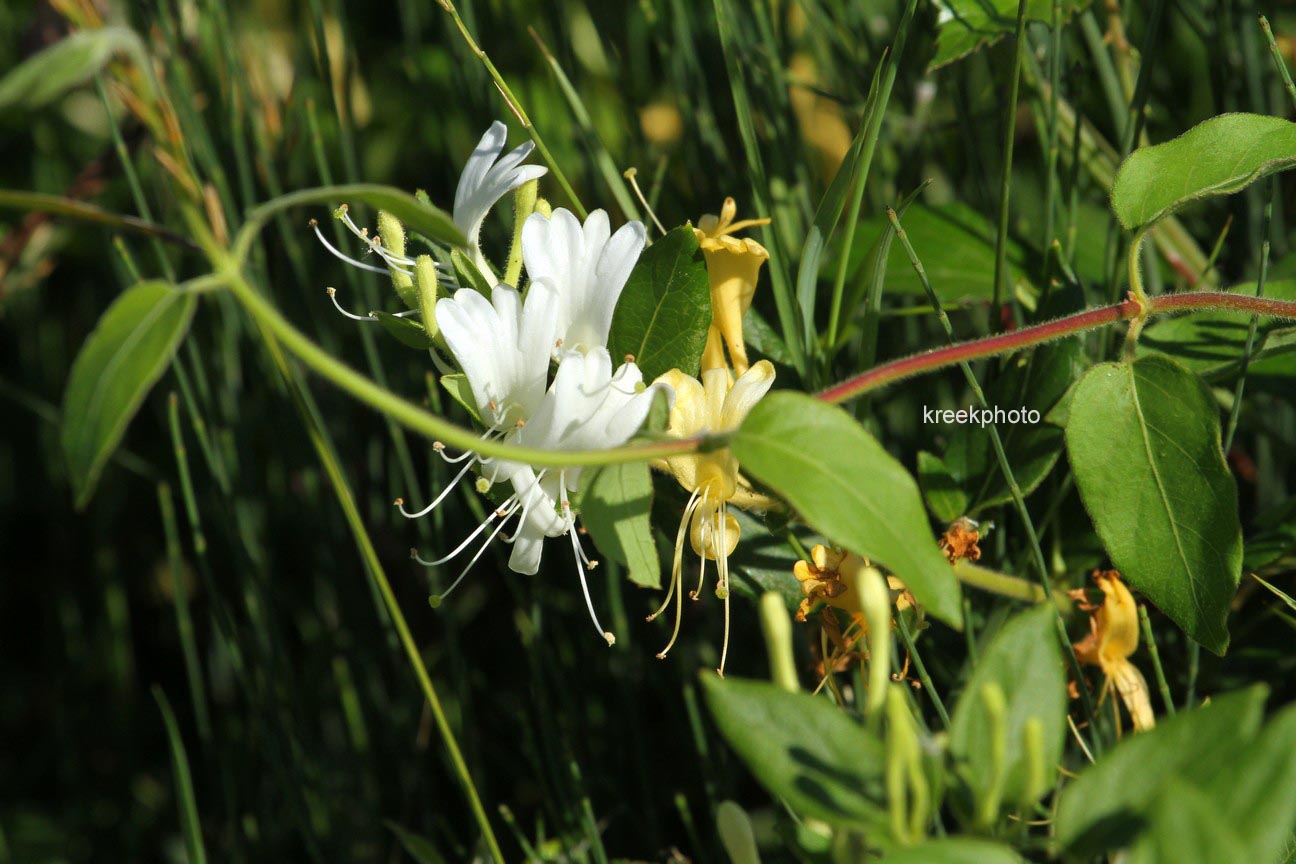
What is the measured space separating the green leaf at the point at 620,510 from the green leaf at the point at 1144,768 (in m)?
0.17

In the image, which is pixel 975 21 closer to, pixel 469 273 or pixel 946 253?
pixel 946 253

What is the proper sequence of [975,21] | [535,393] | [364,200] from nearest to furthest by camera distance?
[364,200], [535,393], [975,21]

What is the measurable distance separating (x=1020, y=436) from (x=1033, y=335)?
0.12 metres

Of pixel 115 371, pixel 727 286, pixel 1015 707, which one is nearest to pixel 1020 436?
pixel 727 286

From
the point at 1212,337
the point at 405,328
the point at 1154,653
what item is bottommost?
the point at 1154,653

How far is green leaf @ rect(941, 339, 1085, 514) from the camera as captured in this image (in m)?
0.52

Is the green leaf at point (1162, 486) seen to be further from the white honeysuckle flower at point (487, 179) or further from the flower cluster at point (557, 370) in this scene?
the white honeysuckle flower at point (487, 179)

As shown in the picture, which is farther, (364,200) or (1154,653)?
(1154,653)

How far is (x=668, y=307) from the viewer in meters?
0.45

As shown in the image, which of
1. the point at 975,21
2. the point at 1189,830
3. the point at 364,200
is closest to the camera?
the point at 1189,830

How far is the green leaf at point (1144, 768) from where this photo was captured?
27cm

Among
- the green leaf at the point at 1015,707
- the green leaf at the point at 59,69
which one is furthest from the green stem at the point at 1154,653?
the green leaf at the point at 59,69

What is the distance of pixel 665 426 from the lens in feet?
1.26

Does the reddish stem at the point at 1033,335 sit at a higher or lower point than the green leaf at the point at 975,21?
lower
